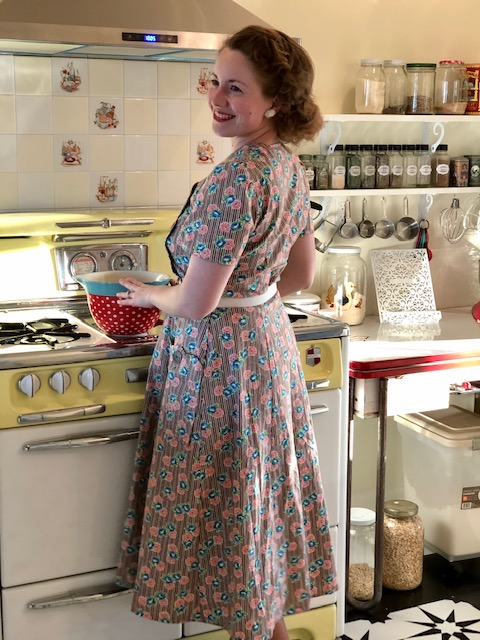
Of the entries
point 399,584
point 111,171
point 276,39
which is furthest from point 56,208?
point 399,584

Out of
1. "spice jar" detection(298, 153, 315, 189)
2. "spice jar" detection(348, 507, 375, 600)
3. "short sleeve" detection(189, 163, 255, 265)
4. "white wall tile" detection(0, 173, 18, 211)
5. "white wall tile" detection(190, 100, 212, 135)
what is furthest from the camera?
"spice jar" detection(298, 153, 315, 189)

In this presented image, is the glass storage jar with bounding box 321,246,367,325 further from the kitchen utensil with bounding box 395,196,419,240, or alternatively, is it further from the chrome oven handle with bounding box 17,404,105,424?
the chrome oven handle with bounding box 17,404,105,424

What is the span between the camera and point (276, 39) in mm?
2041

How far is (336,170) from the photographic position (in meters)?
3.17

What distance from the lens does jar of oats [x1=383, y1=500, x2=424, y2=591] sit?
3.05 meters

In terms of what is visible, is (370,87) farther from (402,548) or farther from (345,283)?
(402,548)

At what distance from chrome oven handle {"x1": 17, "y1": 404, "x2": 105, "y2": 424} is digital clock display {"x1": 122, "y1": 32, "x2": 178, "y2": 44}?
90cm

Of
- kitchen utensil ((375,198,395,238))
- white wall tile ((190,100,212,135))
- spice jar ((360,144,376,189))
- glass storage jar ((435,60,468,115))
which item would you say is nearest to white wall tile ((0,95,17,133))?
white wall tile ((190,100,212,135))

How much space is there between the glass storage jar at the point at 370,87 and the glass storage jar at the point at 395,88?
47 mm

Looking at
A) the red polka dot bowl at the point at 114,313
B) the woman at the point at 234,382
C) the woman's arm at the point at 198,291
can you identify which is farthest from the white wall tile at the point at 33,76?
the woman's arm at the point at 198,291

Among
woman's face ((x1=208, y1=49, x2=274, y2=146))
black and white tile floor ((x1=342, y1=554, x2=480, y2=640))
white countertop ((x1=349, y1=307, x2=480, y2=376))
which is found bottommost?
black and white tile floor ((x1=342, y1=554, x2=480, y2=640))

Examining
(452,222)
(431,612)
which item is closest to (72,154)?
(452,222)

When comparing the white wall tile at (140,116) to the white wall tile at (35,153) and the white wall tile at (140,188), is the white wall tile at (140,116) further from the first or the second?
the white wall tile at (35,153)

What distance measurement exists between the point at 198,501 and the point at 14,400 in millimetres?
482
